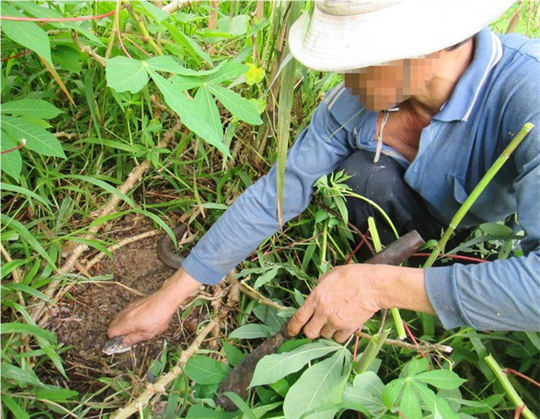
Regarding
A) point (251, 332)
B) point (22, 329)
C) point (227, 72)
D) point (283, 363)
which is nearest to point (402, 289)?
point (283, 363)

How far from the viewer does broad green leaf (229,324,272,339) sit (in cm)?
154

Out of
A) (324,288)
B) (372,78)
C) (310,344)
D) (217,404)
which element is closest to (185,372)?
(217,404)

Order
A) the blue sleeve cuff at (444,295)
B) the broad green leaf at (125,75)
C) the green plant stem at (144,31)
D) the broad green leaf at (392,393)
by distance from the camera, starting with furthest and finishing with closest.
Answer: the green plant stem at (144,31), the blue sleeve cuff at (444,295), the broad green leaf at (392,393), the broad green leaf at (125,75)

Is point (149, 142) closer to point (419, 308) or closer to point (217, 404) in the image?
point (217, 404)

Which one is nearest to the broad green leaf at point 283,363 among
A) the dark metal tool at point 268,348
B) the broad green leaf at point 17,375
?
the dark metal tool at point 268,348

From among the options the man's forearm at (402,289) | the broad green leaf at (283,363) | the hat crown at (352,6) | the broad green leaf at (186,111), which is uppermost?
the hat crown at (352,6)

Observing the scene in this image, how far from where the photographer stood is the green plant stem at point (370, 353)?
120 cm

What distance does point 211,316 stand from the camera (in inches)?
65.4

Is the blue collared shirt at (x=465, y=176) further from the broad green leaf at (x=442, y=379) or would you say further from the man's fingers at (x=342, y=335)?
the man's fingers at (x=342, y=335)

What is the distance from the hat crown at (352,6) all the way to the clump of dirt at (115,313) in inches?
41.5

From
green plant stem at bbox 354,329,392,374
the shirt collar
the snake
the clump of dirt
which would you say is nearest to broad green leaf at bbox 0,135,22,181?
the clump of dirt

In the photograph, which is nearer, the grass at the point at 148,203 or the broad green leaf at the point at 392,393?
the broad green leaf at the point at 392,393

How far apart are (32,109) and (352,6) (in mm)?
808

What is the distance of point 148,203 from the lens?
1813 millimetres
